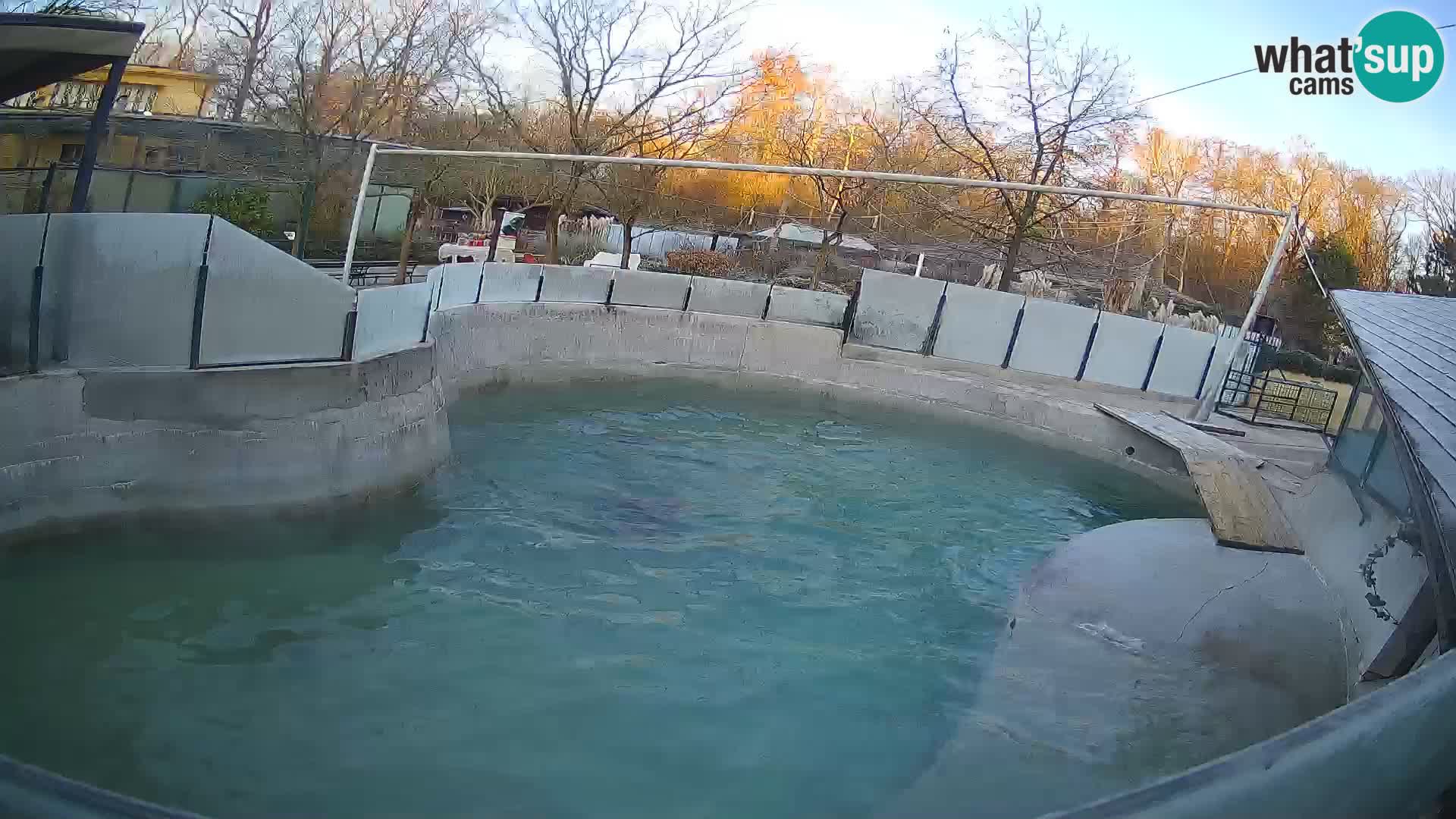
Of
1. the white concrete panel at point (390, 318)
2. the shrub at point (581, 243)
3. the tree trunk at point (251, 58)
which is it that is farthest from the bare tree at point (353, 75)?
the white concrete panel at point (390, 318)

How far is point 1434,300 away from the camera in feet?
53.3

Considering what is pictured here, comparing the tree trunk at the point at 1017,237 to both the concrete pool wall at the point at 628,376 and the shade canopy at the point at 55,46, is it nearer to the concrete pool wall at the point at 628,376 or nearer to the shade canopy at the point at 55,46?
the concrete pool wall at the point at 628,376

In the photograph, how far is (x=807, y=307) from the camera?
73.8ft

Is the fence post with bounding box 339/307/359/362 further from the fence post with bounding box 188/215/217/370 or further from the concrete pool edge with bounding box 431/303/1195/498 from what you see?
the concrete pool edge with bounding box 431/303/1195/498

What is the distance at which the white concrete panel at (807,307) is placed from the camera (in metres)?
22.5

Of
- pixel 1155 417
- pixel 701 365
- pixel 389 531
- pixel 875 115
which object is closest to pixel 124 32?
pixel 389 531

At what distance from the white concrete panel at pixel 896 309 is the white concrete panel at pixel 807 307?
0.43 metres

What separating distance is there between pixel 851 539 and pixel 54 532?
8399 millimetres

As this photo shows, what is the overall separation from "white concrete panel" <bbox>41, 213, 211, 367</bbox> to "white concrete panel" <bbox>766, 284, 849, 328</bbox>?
46.3 feet

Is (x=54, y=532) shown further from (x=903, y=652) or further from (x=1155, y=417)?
(x=1155, y=417)

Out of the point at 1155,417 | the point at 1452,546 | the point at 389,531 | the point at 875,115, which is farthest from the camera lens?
the point at 875,115

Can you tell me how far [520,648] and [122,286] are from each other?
4707 mm

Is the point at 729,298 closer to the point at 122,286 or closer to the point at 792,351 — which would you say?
the point at 792,351

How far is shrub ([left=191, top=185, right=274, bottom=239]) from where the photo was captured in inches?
806
